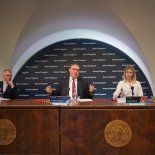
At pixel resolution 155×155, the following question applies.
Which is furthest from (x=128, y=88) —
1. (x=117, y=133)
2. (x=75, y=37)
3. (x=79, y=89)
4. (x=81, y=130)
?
(x=75, y=37)

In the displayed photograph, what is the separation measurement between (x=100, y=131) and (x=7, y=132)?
972 mm

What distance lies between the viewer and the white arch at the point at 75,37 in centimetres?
667

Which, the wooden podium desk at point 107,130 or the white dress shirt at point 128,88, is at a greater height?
the white dress shirt at point 128,88

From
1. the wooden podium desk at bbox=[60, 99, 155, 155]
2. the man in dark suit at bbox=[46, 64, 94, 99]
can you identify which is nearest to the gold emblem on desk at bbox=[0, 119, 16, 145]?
the wooden podium desk at bbox=[60, 99, 155, 155]

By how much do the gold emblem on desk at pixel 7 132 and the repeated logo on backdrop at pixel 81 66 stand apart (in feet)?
12.8

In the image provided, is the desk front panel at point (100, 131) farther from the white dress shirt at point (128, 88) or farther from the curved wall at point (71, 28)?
the curved wall at point (71, 28)

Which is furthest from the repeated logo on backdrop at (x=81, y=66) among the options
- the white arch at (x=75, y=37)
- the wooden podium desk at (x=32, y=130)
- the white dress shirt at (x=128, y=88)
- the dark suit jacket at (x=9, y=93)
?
the wooden podium desk at (x=32, y=130)

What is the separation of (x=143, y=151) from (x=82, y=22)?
409cm

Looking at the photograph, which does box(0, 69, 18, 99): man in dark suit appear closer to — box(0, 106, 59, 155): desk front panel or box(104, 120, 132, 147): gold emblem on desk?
box(0, 106, 59, 155): desk front panel

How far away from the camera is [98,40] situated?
6.96 meters

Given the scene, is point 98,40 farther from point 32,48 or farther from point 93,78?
point 32,48

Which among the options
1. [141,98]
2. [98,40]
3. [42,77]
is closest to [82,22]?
[98,40]

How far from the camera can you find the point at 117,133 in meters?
2.94

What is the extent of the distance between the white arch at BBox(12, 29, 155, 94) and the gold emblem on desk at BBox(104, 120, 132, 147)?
3.83m
